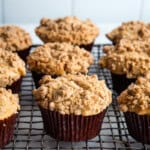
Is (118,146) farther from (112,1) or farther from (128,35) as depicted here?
(112,1)

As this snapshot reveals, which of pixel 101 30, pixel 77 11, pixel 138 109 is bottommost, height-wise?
pixel 101 30

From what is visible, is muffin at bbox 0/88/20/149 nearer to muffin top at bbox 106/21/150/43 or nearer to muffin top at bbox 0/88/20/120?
muffin top at bbox 0/88/20/120

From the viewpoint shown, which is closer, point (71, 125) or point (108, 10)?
point (71, 125)

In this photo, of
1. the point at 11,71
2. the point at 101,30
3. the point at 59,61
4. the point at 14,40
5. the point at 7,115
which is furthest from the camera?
the point at 101,30

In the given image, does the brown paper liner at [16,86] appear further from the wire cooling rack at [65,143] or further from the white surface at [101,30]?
the white surface at [101,30]

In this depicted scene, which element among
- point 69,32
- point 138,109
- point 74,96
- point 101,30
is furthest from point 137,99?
point 101,30

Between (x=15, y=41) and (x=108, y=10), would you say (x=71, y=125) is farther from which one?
(x=108, y=10)

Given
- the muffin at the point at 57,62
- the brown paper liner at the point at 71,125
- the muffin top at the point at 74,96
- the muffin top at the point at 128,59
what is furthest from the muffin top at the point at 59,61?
the brown paper liner at the point at 71,125

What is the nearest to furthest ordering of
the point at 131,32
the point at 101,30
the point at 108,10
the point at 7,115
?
1. the point at 7,115
2. the point at 131,32
3. the point at 101,30
4. the point at 108,10
